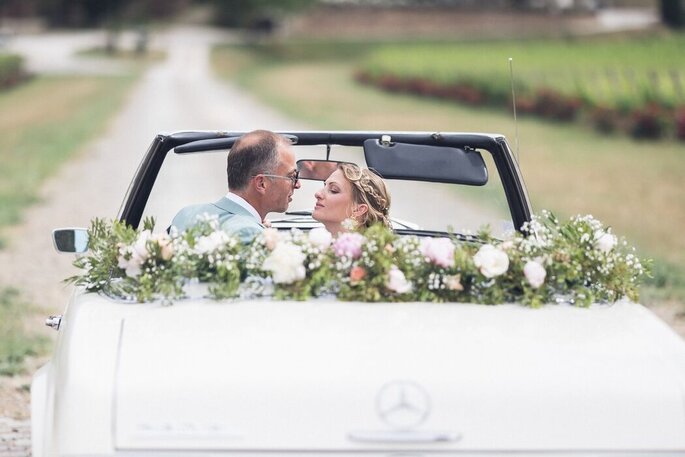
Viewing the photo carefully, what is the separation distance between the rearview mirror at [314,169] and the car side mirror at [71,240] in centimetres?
88

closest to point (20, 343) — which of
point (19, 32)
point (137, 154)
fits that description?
point (137, 154)

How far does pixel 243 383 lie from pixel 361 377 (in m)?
0.29

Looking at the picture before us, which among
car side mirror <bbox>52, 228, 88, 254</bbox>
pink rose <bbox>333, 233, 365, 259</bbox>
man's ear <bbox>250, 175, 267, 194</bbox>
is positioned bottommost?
pink rose <bbox>333, 233, 365, 259</bbox>

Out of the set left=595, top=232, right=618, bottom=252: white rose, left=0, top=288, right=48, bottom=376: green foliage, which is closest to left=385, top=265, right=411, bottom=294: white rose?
left=595, top=232, right=618, bottom=252: white rose

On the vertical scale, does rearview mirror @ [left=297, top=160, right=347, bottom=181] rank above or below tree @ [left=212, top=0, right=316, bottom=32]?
below

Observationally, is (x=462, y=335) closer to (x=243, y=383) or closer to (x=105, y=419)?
A: (x=243, y=383)

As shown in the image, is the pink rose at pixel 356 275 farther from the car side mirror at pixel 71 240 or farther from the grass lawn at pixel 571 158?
the grass lawn at pixel 571 158

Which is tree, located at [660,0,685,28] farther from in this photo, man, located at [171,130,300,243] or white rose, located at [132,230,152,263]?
white rose, located at [132,230,152,263]

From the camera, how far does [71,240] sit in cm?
467

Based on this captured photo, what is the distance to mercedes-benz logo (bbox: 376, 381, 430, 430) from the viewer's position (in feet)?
10.8

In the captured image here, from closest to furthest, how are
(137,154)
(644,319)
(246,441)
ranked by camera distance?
(246,441) < (644,319) < (137,154)

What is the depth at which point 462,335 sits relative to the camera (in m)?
3.57

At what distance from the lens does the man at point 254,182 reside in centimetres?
458

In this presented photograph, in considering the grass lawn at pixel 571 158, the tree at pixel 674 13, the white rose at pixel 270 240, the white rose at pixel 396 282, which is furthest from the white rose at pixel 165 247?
the tree at pixel 674 13
